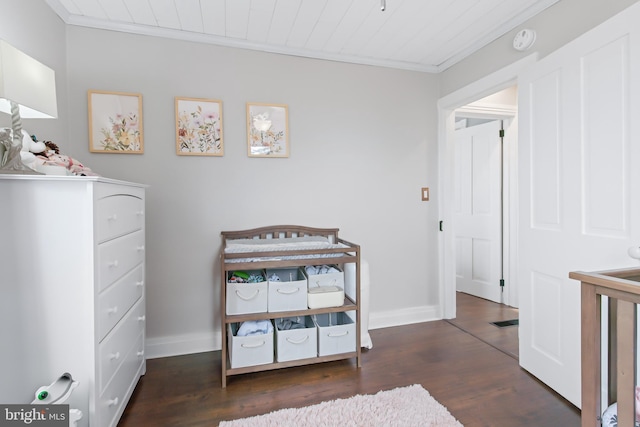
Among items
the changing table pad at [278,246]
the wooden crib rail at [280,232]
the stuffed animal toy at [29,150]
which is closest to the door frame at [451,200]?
the wooden crib rail at [280,232]

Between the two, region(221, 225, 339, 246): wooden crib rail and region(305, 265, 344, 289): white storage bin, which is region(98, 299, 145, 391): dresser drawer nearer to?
region(221, 225, 339, 246): wooden crib rail

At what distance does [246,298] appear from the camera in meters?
2.00

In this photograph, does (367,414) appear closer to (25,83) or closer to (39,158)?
(39,158)

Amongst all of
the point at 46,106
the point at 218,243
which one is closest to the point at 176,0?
the point at 46,106

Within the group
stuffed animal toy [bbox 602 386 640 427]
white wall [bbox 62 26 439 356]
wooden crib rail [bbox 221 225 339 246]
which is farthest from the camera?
wooden crib rail [bbox 221 225 339 246]

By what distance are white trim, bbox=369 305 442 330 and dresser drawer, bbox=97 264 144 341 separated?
187 centimetres

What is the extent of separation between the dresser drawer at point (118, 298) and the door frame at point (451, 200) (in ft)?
8.18

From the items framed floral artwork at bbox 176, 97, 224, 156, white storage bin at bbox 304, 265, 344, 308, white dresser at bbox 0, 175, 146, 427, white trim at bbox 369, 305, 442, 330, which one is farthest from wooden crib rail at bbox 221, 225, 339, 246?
white dresser at bbox 0, 175, 146, 427

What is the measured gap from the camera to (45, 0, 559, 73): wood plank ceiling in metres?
1.98

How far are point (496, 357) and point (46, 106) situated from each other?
297 cm

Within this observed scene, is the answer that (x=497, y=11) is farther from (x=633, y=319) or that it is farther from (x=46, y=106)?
(x=46, y=106)

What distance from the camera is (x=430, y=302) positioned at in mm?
3021

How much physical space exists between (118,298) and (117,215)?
412mm

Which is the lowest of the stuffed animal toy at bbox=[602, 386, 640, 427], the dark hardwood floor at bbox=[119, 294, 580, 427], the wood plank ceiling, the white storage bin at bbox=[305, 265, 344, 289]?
the dark hardwood floor at bbox=[119, 294, 580, 427]
